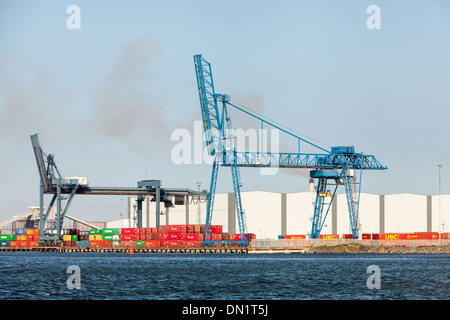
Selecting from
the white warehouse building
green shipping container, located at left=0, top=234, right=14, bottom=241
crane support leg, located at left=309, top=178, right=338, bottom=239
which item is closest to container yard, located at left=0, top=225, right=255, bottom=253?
green shipping container, located at left=0, top=234, right=14, bottom=241

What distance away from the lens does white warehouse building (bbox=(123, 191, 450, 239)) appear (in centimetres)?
16625

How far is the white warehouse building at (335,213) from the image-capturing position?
166 metres

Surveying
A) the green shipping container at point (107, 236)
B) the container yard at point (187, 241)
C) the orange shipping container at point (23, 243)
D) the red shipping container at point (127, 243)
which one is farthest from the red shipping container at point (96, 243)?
the orange shipping container at point (23, 243)

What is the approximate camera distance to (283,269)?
8250 centimetres

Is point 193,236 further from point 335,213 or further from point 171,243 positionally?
point 335,213

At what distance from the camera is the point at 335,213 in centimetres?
16638

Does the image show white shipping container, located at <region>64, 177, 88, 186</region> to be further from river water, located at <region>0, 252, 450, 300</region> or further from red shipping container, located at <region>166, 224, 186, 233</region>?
river water, located at <region>0, 252, 450, 300</region>

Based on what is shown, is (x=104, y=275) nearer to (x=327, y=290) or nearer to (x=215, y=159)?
(x=327, y=290)

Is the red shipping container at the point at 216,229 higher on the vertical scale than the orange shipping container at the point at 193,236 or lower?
higher

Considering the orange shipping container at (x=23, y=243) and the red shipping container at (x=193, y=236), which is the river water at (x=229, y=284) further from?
the orange shipping container at (x=23, y=243)

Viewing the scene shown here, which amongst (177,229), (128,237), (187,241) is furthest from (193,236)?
(128,237)
